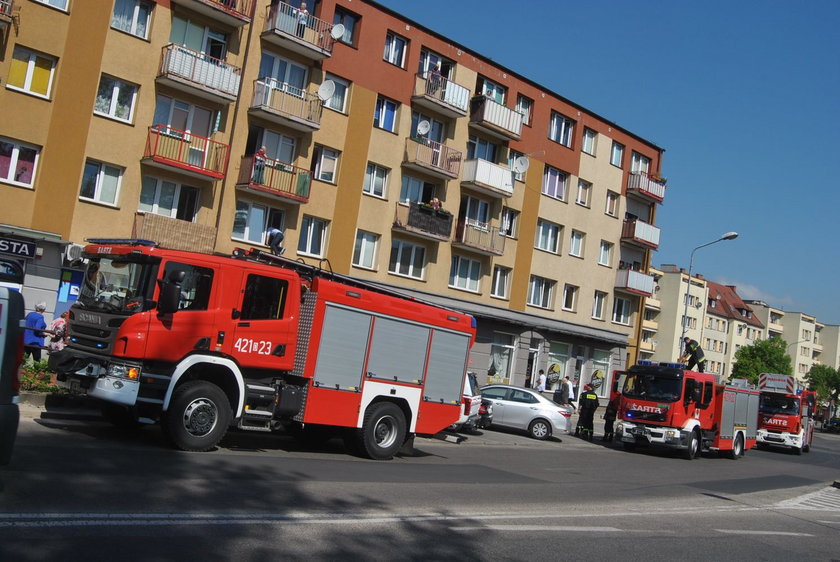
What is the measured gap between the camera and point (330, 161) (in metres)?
28.9

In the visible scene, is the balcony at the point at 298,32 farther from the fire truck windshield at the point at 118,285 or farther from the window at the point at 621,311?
the window at the point at 621,311

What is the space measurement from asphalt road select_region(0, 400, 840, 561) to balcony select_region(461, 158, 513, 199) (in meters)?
19.1

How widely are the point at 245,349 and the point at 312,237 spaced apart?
1726 centimetres

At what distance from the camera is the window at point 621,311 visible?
43.4 meters

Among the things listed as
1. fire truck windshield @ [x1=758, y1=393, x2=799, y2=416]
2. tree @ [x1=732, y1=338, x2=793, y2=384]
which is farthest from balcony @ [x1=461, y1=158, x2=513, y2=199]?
tree @ [x1=732, y1=338, x2=793, y2=384]

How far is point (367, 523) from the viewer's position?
308 inches

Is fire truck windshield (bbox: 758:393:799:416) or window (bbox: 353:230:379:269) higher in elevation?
window (bbox: 353:230:379:269)

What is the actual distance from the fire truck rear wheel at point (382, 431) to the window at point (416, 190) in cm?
1858

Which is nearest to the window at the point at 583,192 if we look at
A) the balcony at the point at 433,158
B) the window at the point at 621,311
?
the window at the point at 621,311

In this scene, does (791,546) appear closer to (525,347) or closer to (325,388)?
(325,388)

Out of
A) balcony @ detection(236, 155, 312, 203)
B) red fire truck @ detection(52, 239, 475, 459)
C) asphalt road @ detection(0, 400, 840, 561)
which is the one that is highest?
balcony @ detection(236, 155, 312, 203)

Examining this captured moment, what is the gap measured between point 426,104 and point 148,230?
12838mm

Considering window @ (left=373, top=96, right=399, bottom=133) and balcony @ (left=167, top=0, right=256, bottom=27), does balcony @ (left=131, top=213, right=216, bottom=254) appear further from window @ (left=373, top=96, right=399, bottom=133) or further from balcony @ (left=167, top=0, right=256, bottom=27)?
window @ (left=373, top=96, right=399, bottom=133)

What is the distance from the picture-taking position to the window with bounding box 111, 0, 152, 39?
23.6 metres
